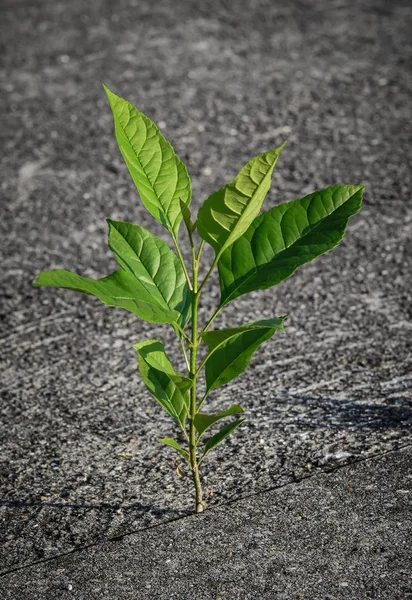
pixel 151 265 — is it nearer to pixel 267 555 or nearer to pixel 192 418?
pixel 192 418

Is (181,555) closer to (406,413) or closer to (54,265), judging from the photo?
(406,413)

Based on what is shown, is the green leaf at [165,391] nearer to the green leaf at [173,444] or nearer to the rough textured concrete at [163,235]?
the green leaf at [173,444]

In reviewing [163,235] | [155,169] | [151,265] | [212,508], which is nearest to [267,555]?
[212,508]

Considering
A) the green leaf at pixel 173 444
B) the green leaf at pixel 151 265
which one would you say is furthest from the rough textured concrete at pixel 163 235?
the green leaf at pixel 151 265

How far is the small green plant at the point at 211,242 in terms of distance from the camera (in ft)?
5.59

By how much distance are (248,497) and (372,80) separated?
11.2 ft

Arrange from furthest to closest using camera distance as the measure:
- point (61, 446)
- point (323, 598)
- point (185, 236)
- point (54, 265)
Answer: point (185, 236) → point (54, 265) → point (61, 446) → point (323, 598)

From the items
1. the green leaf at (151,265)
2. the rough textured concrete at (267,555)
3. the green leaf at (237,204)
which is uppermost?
the green leaf at (237,204)

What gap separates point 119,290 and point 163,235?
1.89 metres

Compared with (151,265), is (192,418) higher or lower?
lower

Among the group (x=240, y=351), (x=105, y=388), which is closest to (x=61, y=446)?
(x=105, y=388)

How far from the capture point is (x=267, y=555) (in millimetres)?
1941

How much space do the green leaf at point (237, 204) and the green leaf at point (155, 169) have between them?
94 mm

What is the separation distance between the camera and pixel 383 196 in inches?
148
